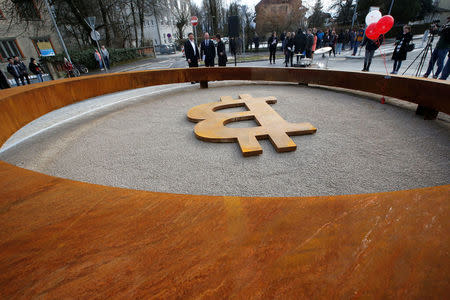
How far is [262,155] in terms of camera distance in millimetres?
3352

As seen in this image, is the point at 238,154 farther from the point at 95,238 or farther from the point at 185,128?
the point at 95,238

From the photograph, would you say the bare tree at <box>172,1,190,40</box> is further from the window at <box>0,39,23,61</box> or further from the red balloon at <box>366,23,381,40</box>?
the red balloon at <box>366,23,381,40</box>

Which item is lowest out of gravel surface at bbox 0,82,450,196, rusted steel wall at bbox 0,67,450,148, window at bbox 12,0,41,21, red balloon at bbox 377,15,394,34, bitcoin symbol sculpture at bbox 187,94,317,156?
gravel surface at bbox 0,82,450,196

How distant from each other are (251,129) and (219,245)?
3391mm

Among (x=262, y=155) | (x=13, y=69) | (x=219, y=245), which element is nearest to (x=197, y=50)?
(x=262, y=155)

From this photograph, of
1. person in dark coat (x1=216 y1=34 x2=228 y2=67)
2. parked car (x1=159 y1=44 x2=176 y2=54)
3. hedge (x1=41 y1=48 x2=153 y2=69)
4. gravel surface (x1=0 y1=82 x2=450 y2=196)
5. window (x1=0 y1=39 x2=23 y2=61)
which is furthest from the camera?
parked car (x1=159 y1=44 x2=176 y2=54)

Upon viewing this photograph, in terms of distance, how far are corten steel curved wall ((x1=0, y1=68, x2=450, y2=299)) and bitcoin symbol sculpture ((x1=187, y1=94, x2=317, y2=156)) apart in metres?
2.38

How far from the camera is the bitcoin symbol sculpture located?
11.4ft

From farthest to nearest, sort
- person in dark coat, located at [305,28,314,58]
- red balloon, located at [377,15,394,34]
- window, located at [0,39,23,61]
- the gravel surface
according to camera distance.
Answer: window, located at [0,39,23,61]
person in dark coat, located at [305,28,314,58]
red balloon, located at [377,15,394,34]
the gravel surface

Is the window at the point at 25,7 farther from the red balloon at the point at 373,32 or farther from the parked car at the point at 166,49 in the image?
the red balloon at the point at 373,32

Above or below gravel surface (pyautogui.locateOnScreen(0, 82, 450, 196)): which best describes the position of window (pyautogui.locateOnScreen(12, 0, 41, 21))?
above

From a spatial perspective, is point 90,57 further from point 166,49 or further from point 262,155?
point 262,155

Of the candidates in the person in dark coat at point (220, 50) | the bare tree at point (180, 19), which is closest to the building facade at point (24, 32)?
the person in dark coat at point (220, 50)

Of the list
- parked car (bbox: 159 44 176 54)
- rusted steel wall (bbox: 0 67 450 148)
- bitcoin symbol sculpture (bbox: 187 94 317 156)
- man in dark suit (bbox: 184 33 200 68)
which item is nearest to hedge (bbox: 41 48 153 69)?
man in dark suit (bbox: 184 33 200 68)
